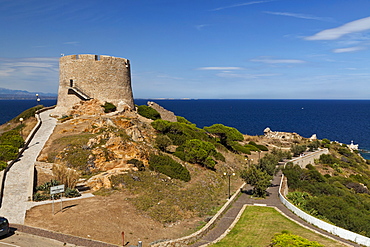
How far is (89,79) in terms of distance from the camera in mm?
42344

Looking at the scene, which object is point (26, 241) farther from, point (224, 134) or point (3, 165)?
point (224, 134)

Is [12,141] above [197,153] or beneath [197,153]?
above

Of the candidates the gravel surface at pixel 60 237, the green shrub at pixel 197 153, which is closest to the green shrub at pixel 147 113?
the green shrub at pixel 197 153

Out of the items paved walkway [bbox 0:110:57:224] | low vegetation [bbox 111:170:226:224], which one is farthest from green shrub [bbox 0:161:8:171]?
low vegetation [bbox 111:170:226:224]

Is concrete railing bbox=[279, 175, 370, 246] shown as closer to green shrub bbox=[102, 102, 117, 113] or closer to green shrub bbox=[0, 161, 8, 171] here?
green shrub bbox=[0, 161, 8, 171]

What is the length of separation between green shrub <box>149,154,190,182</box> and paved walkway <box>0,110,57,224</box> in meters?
10.8

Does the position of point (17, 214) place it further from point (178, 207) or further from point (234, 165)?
point (234, 165)

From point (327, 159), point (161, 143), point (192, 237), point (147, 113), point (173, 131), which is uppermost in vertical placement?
point (147, 113)

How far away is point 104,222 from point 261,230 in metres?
10.3

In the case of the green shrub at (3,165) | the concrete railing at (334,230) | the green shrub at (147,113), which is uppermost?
the green shrub at (147,113)

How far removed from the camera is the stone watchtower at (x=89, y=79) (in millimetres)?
42125

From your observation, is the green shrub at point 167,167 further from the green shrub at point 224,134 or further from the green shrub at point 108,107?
the green shrub at point 224,134

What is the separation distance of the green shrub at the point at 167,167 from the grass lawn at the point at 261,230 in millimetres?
8192

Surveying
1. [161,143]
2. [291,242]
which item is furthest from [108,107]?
[291,242]
